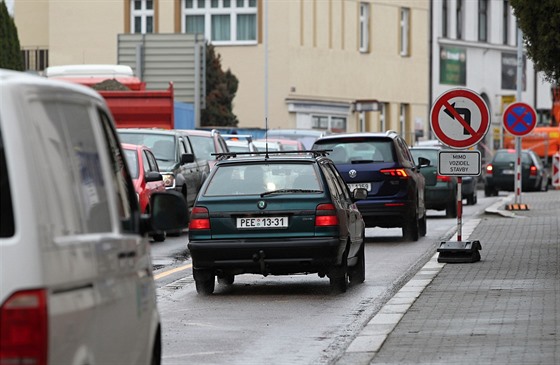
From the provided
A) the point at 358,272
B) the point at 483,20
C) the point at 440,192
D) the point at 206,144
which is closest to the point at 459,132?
the point at 358,272

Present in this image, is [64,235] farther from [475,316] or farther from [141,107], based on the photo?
[141,107]

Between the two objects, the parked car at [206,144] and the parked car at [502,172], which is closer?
the parked car at [206,144]

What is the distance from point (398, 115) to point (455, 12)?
24.0 feet

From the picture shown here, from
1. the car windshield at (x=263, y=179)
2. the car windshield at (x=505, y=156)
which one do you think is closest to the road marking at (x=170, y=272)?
the car windshield at (x=263, y=179)

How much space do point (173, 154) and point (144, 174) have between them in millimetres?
3896

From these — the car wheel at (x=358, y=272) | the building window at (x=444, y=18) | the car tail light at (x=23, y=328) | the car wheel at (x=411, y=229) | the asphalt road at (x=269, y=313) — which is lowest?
the asphalt road at (x=269, y=313)

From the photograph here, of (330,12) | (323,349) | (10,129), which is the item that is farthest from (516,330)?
(330,12)

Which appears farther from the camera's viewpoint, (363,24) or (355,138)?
(363,24)

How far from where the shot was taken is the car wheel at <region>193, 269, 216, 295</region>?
15.8 m

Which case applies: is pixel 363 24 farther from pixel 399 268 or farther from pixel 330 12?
pixel 399 268

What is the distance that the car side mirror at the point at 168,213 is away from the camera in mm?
6914

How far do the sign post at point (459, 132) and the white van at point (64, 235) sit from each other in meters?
12.6

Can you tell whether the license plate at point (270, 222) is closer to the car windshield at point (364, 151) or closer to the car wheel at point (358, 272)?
the car wheel at point (358, 272)

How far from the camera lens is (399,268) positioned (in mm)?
19375
